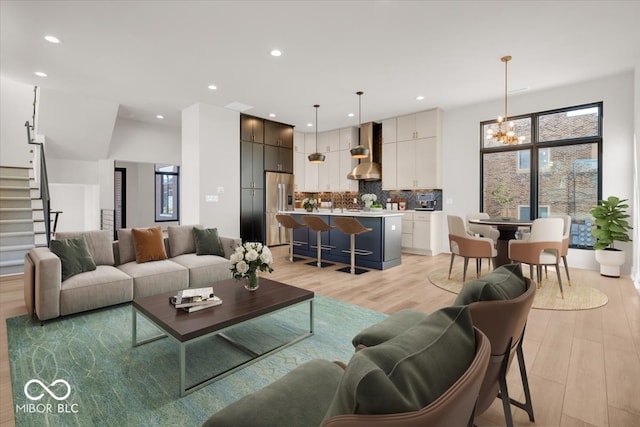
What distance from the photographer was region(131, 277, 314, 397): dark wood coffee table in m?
1.94

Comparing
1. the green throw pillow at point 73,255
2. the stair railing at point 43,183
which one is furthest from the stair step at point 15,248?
the green throw pillow at point 73,255

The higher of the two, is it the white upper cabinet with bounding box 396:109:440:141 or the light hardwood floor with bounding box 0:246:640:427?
the white upper cabinet with bounding box 396:109:440:141

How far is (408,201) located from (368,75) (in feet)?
11.6

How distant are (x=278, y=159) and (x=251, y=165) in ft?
2.87

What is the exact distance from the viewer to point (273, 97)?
5.88 metres

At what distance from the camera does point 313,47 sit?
3.94m

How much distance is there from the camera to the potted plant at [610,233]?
446 centimetres

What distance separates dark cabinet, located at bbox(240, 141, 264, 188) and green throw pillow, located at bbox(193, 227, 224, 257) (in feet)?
9.24

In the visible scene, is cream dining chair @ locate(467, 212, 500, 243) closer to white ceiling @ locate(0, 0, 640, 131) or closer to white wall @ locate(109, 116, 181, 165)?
white ceiling @ locate(0, 0, 640, 131)

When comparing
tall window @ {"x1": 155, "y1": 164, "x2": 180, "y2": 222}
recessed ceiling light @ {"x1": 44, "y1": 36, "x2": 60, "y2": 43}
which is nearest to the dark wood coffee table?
recessed ceiling light @ {"x1": 44, "y1": 36, "x2": 60, "y2": 43}

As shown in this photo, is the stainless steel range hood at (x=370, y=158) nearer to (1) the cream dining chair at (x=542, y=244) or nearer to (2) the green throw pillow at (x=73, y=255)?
(1) the cream dining chair at (x=542, y=244)

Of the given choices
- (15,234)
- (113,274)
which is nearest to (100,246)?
(113,274)

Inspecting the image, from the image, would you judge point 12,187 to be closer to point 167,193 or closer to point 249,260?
point 249,260

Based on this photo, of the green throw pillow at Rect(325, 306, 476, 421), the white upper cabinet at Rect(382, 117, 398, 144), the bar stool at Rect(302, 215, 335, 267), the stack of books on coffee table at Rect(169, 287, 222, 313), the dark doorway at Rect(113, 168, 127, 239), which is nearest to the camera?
the green throw pillow at Rect(325, 306, 476, 421)
